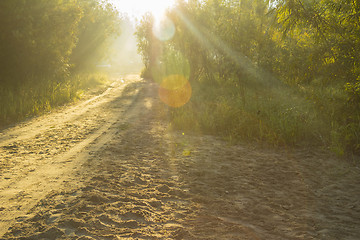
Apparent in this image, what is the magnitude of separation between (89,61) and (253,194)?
30.1m

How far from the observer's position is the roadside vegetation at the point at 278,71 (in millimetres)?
5980

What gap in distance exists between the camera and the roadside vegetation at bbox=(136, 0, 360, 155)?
5.98 metres

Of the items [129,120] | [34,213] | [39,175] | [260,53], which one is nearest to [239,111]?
[129,120]

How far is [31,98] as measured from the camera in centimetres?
1189

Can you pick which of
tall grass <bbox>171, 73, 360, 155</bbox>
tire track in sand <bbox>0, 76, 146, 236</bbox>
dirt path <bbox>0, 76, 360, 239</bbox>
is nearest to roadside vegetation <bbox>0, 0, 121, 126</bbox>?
tire track in sand <bbox>0, 76, 146, 236</bbox>

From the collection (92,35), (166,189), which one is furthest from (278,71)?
(92,35)

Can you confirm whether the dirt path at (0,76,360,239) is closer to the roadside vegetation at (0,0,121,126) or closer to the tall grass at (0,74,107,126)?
the tall grass at (0,74,107,126)

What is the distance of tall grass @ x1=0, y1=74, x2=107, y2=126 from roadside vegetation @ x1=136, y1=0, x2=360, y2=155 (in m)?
4.92

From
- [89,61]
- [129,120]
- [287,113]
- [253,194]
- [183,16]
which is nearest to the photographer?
[253,194]

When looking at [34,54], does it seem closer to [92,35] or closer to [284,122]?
[284,122]

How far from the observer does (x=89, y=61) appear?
31984 millimetres

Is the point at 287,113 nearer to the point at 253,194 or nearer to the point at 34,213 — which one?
the point at 253,194

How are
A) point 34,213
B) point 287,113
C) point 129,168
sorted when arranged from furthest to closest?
point 287,113
point 129,168
point 34,213

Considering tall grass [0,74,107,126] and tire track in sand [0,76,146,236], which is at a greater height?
tall grass [0,74,107,126]
